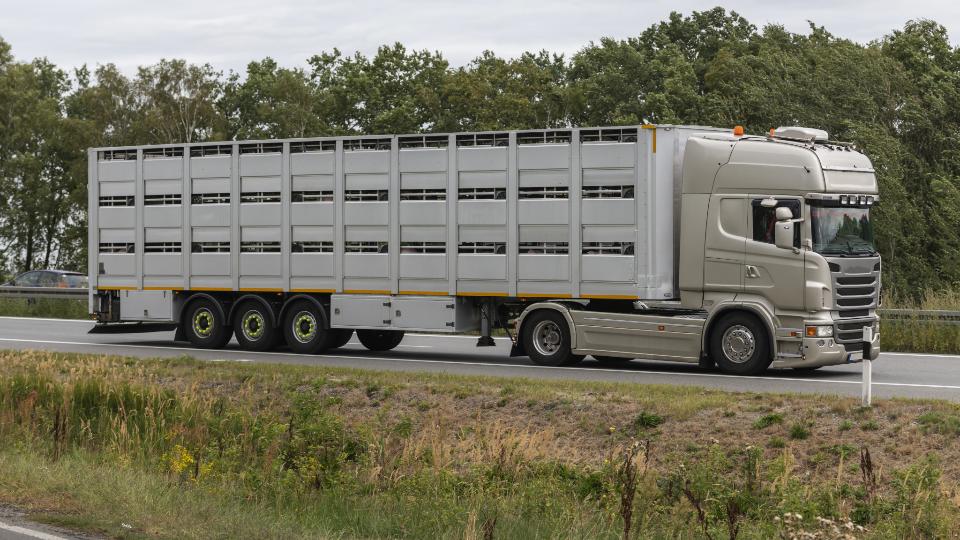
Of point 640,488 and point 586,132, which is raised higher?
point 586,132

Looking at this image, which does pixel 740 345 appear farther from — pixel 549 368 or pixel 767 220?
pixel 549 368

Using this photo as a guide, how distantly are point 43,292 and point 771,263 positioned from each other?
22.9 metres

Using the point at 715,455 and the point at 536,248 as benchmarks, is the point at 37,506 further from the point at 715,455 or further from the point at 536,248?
the point at 536,248

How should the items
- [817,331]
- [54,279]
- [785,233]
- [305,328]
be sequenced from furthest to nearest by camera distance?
[54,279] → [305,328] → [785,233] → [817,331]

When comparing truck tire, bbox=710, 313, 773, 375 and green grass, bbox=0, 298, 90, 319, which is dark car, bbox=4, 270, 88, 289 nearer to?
green grass, bbox=0, 298, 90, 319

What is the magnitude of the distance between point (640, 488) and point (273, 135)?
59677 mm

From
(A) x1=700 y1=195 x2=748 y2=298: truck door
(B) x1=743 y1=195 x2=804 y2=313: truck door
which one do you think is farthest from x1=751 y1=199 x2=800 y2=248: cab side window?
(A) x1=700 y1=195 x2=748 y2=298: truck door

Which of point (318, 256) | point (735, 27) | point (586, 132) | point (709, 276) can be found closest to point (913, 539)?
point (709, 276)

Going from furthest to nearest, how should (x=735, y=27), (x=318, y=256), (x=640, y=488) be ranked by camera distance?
(x=735, y=27) → (x=318, y=256) → (x=640, y=488)

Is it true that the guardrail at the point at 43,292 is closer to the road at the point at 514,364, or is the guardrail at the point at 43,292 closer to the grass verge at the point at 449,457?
the road at the point at 514,364

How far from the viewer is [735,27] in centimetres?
6538

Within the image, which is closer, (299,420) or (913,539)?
(913,539)

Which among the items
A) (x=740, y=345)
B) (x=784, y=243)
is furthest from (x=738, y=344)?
(x=784, y=243)

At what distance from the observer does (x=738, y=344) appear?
19156 mm
